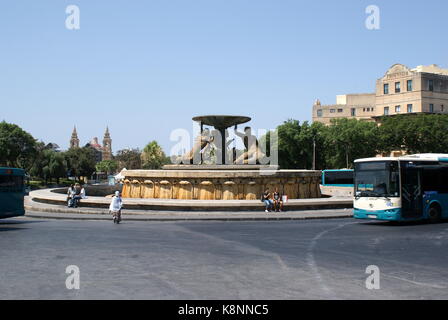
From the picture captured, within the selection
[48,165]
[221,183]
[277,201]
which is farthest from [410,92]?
[48,165]

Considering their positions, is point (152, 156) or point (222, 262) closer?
point (222, 262)

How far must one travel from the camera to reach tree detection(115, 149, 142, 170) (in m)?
122

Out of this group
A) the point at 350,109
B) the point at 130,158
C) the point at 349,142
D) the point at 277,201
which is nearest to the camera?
the point at 277,201

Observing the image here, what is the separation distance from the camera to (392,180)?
18.5 metres

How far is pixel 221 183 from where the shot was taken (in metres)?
26.7

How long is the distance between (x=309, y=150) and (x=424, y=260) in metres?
59.9

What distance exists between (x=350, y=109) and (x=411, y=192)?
87704mm

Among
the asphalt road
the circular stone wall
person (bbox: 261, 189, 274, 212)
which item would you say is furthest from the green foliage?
the asphalt road

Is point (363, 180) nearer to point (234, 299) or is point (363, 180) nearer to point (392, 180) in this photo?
point (392, 180)

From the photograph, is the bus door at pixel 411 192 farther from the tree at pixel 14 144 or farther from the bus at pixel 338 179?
the tree at pixel 14 144

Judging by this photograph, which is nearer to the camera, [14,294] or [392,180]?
[14,294]

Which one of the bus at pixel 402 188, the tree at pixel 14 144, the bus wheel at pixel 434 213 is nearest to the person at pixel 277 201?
the bus at pixel 402 188
